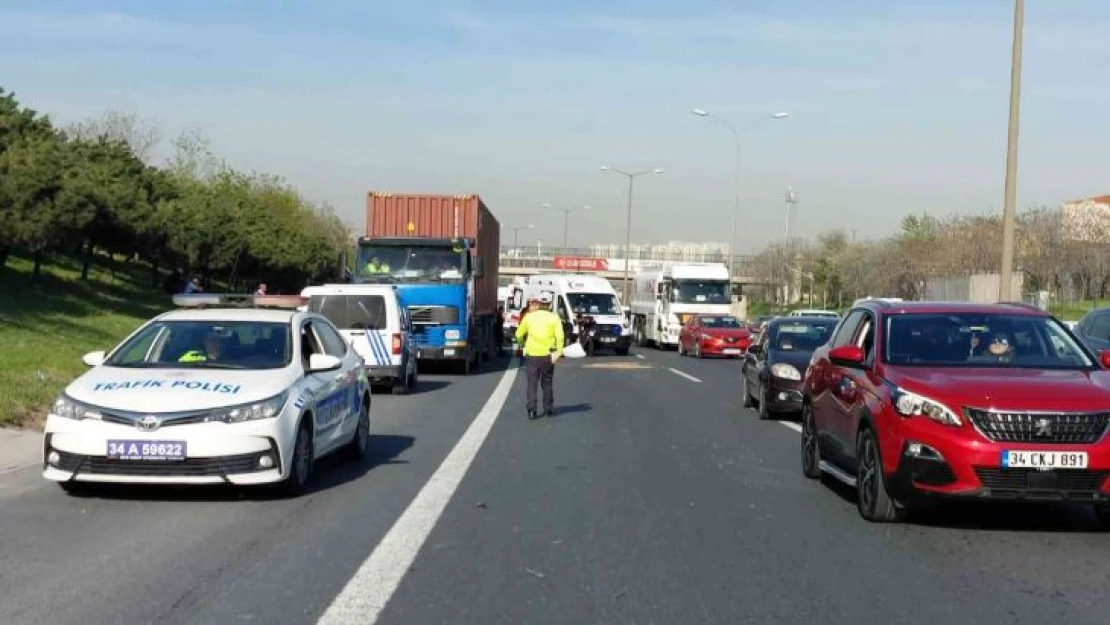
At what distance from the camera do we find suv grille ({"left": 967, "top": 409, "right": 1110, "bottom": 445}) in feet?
27.1

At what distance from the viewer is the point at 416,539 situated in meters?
8.45

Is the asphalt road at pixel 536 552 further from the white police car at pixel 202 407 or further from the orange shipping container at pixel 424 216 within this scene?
the orange shipping container at pixel 424 216

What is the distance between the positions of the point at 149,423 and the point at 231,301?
318 centimetres

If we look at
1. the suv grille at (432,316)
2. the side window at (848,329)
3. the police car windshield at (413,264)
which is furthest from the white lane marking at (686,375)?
the side window at (848,329)

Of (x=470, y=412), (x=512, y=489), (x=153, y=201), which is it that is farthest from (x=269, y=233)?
(x=512, y=489)

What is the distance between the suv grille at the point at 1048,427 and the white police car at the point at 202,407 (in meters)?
5.23

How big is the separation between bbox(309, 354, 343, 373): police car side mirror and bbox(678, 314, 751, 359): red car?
2938cm

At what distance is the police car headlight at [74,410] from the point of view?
9.38 meters

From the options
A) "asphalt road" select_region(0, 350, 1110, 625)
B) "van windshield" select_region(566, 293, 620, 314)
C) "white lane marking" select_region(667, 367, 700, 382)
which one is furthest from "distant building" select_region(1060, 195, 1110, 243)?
"asphalt road" select_region(0, 350, 1110, 625)

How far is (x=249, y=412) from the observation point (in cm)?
952

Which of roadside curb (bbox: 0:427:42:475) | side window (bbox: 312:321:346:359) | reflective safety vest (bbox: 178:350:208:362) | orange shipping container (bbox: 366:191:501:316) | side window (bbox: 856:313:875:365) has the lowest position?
roadside curb (bbox: 0:427:42:475)

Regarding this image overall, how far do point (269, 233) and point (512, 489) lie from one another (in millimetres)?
48923

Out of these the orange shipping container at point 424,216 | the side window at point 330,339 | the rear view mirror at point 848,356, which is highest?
the orange shipping container at point 424,216

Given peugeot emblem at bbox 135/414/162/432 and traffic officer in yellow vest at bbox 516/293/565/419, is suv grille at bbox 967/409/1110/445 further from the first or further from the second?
traffic officer in yellow vest at bbox 516/293/565/419
